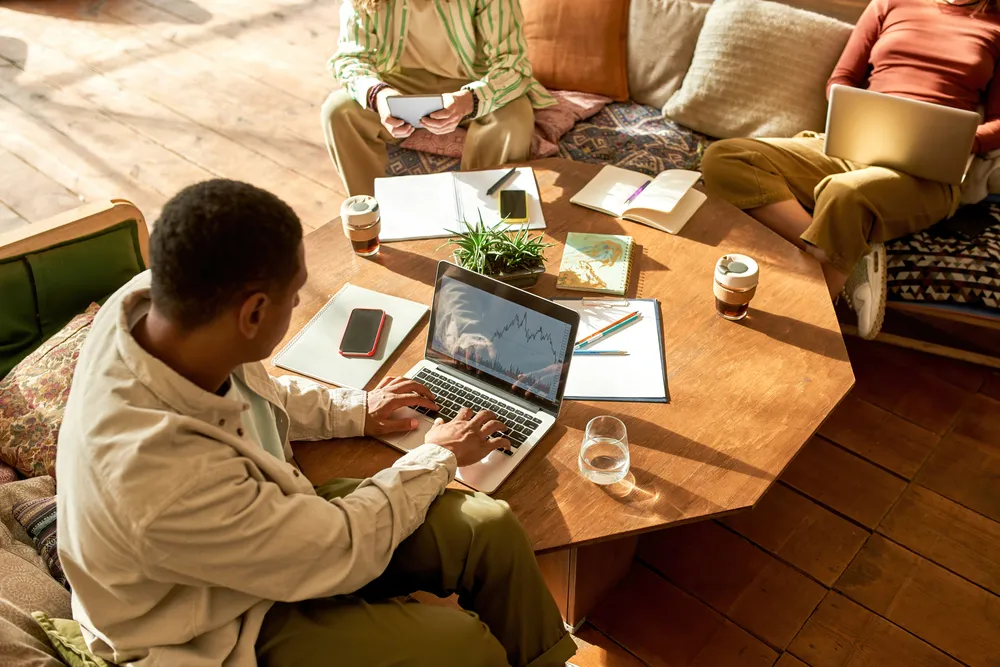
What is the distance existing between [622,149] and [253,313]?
1861 mm

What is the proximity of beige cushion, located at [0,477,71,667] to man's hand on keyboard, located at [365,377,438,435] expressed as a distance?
56 centimetres

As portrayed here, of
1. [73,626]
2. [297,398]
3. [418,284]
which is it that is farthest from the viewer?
[418,284]

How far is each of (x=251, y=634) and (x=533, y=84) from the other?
1988 millimetres

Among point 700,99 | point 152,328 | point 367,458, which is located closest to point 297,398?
point 367,458

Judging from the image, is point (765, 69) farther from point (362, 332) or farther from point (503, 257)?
point (362, 332)

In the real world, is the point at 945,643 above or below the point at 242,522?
below

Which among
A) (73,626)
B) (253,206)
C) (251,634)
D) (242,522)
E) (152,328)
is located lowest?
(73,626)

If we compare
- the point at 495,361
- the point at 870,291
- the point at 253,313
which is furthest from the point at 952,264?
the point at 253,313

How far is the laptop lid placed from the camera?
1.43 m

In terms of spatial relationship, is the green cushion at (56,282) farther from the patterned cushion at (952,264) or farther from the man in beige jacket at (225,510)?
the patterned cushion at (952,264)

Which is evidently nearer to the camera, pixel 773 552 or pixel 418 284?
pixel 418 284

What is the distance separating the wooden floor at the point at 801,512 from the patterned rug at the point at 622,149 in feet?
1.90

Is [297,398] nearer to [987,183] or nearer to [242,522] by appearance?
[242,522]

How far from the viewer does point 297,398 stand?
57.1 inches
